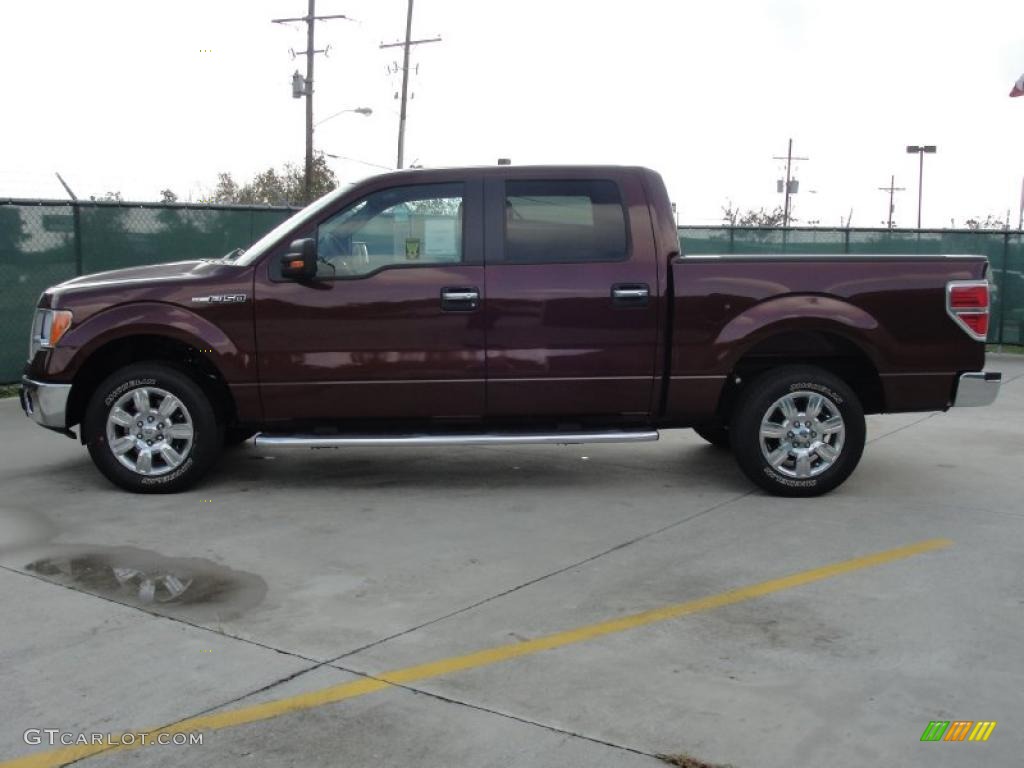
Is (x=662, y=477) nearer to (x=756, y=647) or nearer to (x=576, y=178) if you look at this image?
(x=576, y=178)

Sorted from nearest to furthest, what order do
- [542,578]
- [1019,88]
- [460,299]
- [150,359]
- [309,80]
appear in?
[542,578]
[460,299]
[150,359]
[1019,88]
[309,80]

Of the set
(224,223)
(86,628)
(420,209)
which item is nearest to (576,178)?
(420,209)

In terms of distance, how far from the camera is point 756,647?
4.26 metres

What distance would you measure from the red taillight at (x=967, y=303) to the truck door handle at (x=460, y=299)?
9.71 ft

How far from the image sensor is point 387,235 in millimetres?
6707

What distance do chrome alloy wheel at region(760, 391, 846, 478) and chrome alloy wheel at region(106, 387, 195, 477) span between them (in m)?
3.67

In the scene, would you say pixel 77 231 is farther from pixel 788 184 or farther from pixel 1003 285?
pixel 788 184

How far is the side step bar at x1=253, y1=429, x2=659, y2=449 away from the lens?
663 cm

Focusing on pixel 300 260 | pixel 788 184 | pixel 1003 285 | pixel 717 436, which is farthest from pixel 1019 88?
pixel 788 184

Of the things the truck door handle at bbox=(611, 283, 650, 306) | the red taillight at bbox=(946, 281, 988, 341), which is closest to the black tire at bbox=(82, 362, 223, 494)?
the truck door handle at bbox=(611, 283, 650, 306)

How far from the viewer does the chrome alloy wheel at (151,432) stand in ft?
22.0

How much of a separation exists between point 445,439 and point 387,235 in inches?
52.6

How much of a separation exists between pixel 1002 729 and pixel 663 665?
1.18 metres

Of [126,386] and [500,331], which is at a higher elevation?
[500,331]
